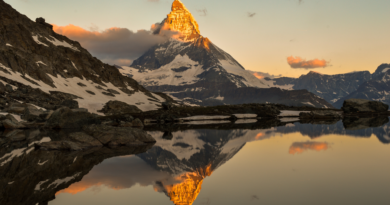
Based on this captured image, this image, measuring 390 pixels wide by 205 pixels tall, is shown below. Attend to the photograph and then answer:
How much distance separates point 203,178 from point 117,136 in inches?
776

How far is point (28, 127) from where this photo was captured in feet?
210

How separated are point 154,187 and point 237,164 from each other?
814 cm

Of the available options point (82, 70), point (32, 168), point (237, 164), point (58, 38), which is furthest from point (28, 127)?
point (58, 38)

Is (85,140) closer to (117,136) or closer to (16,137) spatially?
(117,136)

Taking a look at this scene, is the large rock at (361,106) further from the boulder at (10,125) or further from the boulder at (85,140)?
the boulder at (10,125)

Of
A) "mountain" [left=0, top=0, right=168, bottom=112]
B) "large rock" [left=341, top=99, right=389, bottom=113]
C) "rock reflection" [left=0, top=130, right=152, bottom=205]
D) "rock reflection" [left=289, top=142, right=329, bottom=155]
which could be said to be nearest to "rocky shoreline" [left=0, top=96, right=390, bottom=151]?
"large rock" [left=341, top=99, right=389, bottom=113]

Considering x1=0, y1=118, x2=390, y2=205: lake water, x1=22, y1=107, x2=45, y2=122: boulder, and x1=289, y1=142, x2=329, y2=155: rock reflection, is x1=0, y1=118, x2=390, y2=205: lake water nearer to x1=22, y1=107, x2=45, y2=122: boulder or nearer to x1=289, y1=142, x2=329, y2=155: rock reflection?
x1=289, y1=142, x2=329, y2=155: rock reflection

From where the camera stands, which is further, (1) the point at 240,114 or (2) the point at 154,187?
(1) the point at 240,114

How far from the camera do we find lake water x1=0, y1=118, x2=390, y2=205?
48.5ft

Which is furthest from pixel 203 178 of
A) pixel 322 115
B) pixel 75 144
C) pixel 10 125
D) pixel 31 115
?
pixel 322 115

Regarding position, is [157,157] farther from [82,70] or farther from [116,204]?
[82,70]

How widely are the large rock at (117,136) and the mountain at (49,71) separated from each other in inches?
2317

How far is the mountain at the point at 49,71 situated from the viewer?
105188 millimetres

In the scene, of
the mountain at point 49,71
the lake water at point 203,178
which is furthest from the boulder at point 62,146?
the mountain at point 49,71
